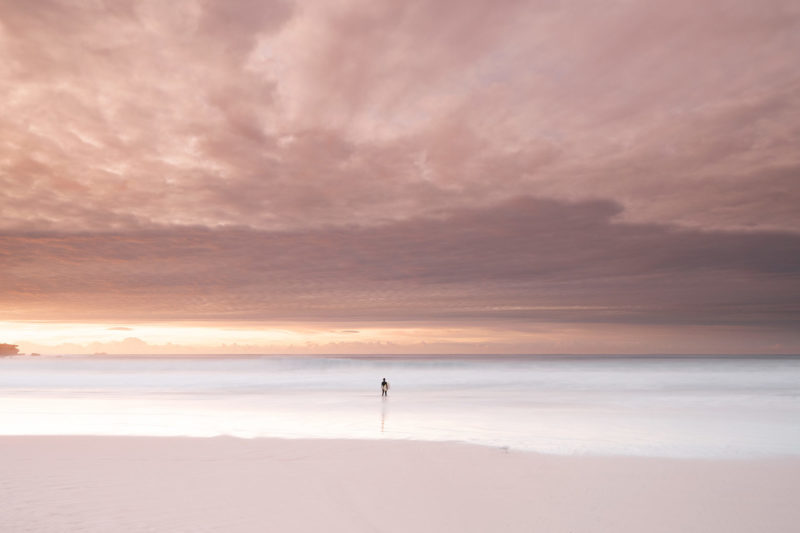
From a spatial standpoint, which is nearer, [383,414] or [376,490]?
[376,490]

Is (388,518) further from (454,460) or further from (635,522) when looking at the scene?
(454,460)

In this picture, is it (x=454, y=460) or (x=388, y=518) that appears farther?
(x=454, y=460)

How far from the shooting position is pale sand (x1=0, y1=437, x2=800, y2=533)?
31.6ft

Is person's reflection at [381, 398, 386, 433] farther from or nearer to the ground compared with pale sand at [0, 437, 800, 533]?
farther from the ground

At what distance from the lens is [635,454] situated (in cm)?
1616

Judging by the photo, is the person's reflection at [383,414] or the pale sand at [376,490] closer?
the pale sand at [376,490]

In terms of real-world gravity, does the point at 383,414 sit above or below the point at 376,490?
above

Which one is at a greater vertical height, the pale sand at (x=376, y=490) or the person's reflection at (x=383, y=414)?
the person's reflection at (x=383, y=414)

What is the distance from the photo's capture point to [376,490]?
1171cm

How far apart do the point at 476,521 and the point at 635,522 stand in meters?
2.68

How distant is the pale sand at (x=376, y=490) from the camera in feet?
31.6

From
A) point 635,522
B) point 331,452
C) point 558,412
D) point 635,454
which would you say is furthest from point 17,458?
point 558,412

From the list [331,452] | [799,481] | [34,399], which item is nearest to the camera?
[799,481]

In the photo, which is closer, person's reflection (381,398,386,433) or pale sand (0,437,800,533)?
pale sand (0,437,800,533)
